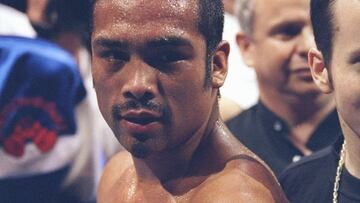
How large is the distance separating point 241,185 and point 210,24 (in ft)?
0.87

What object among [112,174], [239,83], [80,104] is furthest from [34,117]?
[239,83]

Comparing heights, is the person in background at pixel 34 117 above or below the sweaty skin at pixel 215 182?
below

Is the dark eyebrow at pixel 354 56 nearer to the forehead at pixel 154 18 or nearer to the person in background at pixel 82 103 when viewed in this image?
the forehead at pixel 154 18

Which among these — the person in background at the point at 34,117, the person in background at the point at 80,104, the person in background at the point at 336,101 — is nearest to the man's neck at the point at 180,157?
the person in background at the point at 336,101

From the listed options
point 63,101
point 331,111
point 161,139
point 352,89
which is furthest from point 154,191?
point 331,111

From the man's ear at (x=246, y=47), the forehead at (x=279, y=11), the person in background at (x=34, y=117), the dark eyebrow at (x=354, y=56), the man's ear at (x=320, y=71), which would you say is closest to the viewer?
the dark eyebrow at (x=354, y=56)

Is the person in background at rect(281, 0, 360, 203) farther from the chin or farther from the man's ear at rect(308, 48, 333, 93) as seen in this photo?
the chin

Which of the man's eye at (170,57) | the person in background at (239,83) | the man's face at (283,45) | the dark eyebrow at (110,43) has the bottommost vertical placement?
the person in background at (239,83)

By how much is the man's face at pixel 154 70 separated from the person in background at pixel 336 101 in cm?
26

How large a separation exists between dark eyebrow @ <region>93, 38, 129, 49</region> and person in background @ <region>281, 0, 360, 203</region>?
387 millimetres

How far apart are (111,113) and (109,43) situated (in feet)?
0.38

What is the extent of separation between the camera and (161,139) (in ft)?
4.04

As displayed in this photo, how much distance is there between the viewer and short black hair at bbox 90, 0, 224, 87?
1.24 metres

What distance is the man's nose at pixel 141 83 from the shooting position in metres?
1.20
